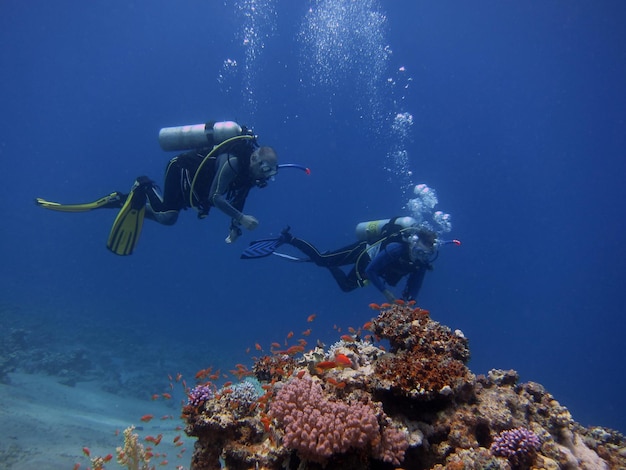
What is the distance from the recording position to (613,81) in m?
53.2

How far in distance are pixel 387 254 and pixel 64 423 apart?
10333mm

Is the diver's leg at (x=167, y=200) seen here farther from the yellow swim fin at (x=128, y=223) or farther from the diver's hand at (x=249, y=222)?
the diver's hand at (x=249, y=222)

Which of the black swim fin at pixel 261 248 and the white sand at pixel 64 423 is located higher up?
the black swim fin at pixel 261 248

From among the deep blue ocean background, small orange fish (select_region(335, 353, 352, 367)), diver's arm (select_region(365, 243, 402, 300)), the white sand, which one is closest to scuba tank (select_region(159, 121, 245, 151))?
diver's arm (select_region(365, 243, 402, 300))

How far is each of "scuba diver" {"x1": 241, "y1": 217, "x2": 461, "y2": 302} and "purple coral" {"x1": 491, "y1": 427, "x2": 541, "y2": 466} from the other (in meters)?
4.87

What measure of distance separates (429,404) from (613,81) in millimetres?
69403

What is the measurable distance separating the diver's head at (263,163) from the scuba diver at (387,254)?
2181 millimetres

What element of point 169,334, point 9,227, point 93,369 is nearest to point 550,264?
point 169,334

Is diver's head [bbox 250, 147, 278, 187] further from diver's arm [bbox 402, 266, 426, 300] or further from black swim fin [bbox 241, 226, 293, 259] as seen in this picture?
diver's arm [bbox 402, 266, 426, 300]

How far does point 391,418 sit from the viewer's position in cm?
369

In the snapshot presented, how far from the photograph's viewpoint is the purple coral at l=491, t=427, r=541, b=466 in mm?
3533

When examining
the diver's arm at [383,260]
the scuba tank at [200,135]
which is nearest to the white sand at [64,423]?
the diver's arm at [383,260]

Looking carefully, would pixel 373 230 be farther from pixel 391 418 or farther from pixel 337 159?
pixel 337 159

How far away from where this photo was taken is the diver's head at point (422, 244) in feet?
30.0
